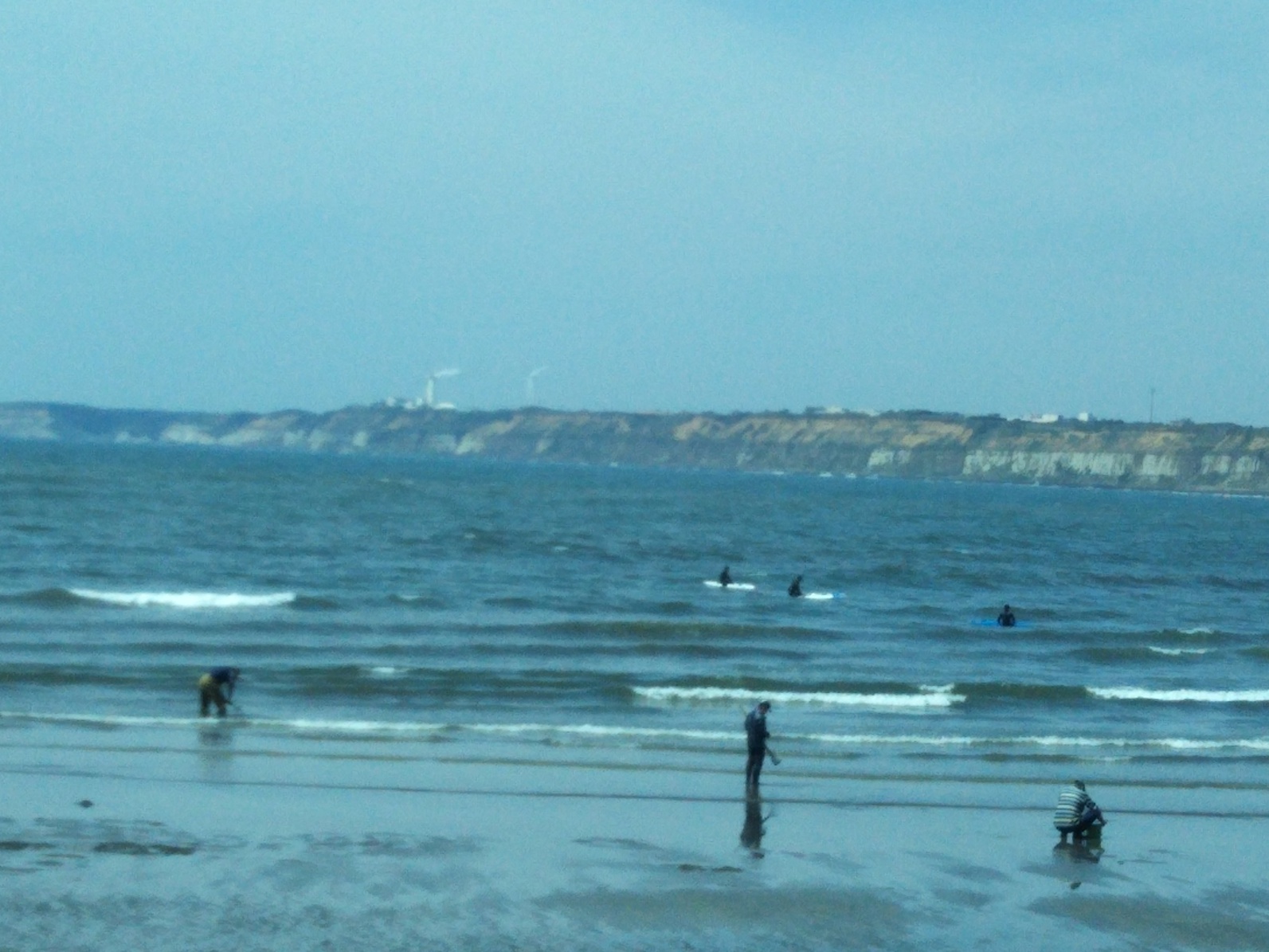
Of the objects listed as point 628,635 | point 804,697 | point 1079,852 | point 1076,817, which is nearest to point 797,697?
point 804,697

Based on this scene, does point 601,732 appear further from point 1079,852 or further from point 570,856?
point 1079,852

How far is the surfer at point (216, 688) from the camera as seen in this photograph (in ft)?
76.2

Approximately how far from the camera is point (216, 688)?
2327 centimetres

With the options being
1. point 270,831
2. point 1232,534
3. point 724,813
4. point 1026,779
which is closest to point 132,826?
point 270,831

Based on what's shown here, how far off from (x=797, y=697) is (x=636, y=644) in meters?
7.40

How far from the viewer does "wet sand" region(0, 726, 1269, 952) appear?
12.8 metres

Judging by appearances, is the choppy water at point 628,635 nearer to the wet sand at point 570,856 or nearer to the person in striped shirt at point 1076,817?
the wet sand at point 570,856

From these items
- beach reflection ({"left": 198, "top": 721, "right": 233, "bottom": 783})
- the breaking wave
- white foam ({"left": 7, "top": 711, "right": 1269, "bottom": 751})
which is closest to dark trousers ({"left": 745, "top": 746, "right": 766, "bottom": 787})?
white foam ({"left": 7, "top": 711, "right": 1269, "bottom": 751})

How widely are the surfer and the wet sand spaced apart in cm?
223

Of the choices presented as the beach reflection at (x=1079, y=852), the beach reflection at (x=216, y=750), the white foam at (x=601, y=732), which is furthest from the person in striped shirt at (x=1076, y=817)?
the beach reflection at (x=216, y=750)

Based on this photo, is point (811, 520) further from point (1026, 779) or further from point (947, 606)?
point (1026, 779)

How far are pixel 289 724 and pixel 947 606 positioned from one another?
89.8ft

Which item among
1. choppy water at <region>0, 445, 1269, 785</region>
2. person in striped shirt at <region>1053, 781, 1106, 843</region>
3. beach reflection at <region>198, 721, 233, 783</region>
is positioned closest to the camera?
person in striped shirt at <region>1053, 781, 1106, 843</region>

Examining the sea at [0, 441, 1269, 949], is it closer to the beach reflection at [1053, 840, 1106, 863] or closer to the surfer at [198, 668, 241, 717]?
the surfer at [198, 668, 241, 717]
